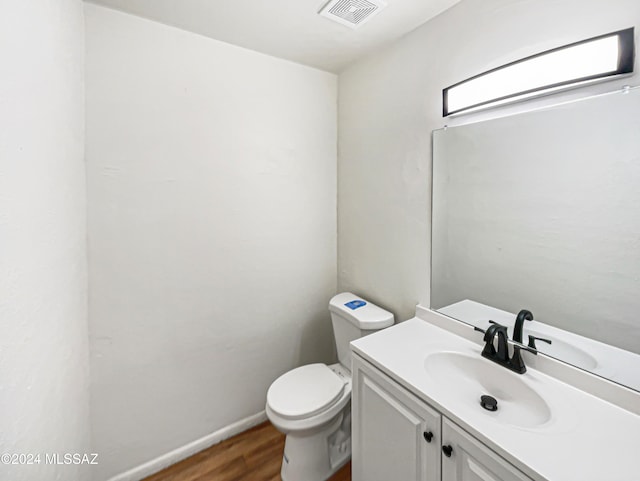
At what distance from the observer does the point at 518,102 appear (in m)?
1.13

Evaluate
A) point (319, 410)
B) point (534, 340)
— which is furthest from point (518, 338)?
point (319, 410)

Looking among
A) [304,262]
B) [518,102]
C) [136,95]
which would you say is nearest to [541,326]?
[518,102]

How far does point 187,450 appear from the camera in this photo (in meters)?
1.62

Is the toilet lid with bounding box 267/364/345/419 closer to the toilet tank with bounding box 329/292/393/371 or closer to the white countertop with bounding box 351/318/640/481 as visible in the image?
the toilet tank with bounding box 329/292/393/371

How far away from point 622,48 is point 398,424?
146cm

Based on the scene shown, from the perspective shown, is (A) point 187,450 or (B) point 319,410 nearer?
(B) point 319,410

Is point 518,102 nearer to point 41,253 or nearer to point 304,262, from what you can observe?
point 304,262

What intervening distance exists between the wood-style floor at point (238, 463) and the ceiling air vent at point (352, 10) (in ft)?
7.82

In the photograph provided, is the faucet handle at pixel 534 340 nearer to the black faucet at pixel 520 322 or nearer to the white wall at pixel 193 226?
the black faucet at pixel 520 322

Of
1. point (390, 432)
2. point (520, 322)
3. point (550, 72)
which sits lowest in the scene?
point (390, 432)

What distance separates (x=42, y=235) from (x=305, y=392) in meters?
1.31

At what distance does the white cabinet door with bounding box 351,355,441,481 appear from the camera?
0.95 m

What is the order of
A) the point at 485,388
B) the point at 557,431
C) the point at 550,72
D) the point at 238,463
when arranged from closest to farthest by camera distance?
the point at 557,431 → the point at 550,72 → the point at 485,388 → the point at 238,463

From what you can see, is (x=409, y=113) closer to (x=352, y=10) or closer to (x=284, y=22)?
(x=352, y=10)
